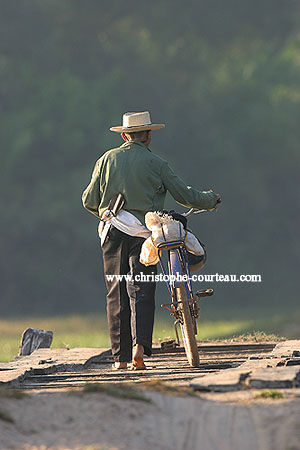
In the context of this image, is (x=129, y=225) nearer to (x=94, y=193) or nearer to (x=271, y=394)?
(x=94, y=193)

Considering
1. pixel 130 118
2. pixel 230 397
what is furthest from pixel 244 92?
pixel 230 397

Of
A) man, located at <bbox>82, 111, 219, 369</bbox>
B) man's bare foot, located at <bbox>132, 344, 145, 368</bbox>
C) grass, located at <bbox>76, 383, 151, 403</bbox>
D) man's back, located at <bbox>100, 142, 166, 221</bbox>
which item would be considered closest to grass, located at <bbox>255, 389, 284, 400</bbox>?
grass, located at <bbox>76, 383, 151, 403</bbox>

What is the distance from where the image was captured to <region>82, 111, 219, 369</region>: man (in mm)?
6902

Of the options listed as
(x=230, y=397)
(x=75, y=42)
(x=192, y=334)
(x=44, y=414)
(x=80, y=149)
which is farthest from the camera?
(x=75, y=42)

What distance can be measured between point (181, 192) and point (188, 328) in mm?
999

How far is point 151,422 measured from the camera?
4.26 metres

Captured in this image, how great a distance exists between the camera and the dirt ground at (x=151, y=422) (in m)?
3.96

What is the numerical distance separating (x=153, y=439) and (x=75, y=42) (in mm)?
23411

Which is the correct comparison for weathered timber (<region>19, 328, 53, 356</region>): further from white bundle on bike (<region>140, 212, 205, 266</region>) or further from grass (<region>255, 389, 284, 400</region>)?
grass (<region>255, 389, 284, 400</region>)

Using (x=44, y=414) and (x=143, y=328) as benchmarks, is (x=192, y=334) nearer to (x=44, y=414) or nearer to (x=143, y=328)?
(x=143, y=328)

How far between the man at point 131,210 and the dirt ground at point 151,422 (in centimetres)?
217

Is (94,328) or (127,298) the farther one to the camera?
(94,328)

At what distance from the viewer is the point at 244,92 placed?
26.0m

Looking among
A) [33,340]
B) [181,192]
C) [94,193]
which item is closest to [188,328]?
[181,192]
